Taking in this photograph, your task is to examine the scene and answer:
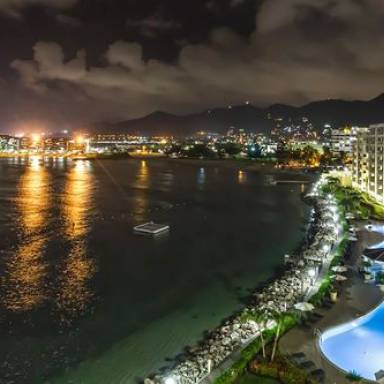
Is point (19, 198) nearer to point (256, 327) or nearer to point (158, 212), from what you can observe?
point (158, 212)

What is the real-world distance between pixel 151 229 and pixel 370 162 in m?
23.0

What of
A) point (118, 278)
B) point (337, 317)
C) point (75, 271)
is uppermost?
point (337, 317)

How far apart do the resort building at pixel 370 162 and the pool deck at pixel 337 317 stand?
19837 millimetres

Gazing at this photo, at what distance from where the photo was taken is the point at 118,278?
1988 cm

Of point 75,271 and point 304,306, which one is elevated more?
point 304,306

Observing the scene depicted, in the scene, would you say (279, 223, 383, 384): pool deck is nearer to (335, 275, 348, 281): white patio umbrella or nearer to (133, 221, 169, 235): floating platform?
(335, 275, 348, 281): white patio umbrella

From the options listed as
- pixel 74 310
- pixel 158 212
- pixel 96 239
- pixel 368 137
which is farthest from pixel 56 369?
pixel 368 137

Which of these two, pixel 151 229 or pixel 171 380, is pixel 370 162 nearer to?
pixel 151 229

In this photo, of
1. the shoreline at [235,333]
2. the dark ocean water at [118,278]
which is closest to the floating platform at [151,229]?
the dark ocean water at [118,278]

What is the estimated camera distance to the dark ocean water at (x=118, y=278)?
1289 centimetres

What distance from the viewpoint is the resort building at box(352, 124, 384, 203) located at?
3619 centimetres

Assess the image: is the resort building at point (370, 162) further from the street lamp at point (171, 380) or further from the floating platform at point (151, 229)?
the street lamp at point (171, 380)

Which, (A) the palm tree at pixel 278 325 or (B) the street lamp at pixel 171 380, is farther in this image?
(A) the palm tree at pixel 278 325

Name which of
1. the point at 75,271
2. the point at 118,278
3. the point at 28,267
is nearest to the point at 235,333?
the point at 118,278
